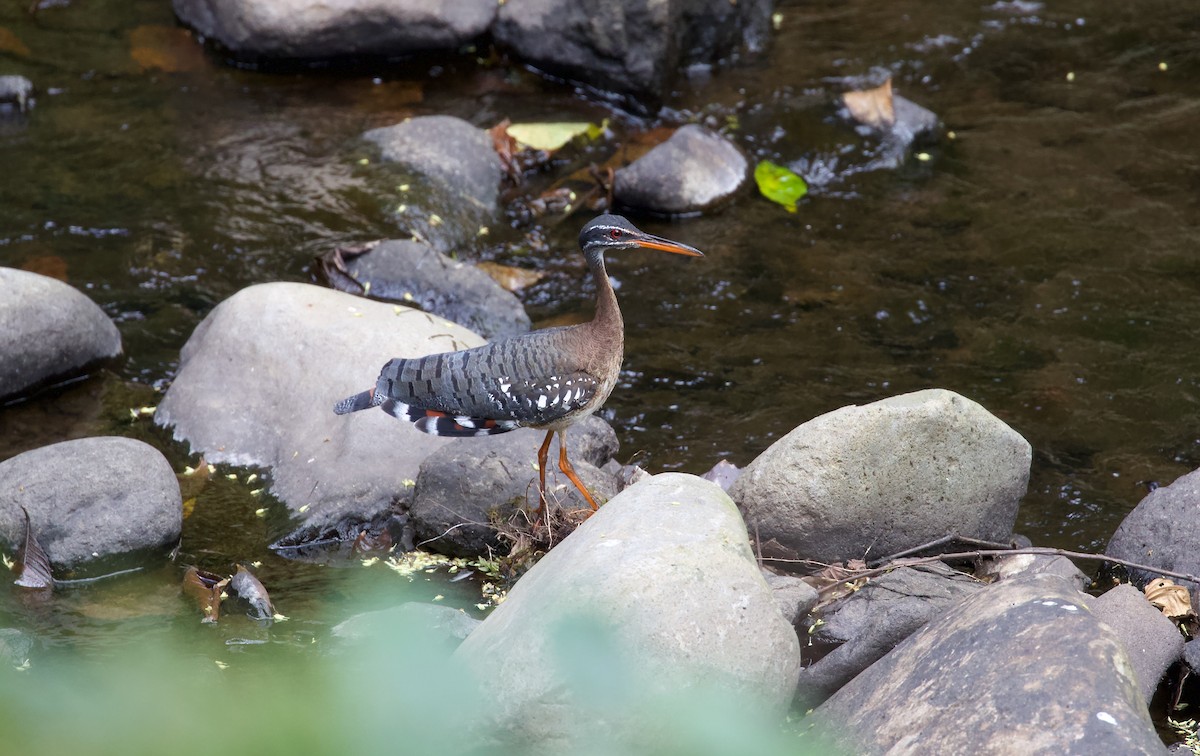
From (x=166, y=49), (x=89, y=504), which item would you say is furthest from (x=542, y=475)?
(x=166, y=49)

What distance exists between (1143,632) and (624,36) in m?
6.51

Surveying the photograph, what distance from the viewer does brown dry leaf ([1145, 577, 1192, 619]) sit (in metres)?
4.35

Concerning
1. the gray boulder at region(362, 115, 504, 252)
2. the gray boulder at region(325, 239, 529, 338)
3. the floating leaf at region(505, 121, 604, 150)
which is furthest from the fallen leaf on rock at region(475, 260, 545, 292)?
the floating leaf at region(505, 121, 604, 150)

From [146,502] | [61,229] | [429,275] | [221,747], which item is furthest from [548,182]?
[221,747]

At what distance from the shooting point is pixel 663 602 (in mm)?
3145

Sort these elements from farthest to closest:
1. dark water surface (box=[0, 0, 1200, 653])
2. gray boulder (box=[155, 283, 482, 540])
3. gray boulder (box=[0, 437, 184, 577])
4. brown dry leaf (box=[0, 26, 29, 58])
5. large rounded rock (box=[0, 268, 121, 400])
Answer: brown dry leaf (box=[0, 26, 29, 58]) < large rounded rock (box=[0, 268, 121, 400]) < dark water surface (box=[0, 0, 1200, 653]) < gray boulder (box=[155, 283, 482, 540]) < gray boulder (box=[0, 437, 184, 577])

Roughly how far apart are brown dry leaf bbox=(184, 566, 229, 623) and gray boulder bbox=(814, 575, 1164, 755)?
2.52 metres

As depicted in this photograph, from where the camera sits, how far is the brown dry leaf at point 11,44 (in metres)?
9.58

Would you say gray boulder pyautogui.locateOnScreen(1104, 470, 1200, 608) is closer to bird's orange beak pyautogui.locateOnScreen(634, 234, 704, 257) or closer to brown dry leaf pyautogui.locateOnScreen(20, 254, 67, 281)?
bird's orange beak pyautogui.locateOnScreen(634, 234, 704, 257)

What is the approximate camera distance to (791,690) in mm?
3379

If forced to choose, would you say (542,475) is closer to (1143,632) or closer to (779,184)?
(1143,632)

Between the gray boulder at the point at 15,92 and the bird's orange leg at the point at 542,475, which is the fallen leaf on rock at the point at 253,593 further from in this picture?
the gray boulder at the point at 15,92

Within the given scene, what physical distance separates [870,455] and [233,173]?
18.9ft

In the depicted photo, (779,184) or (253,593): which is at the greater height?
(779,184)
